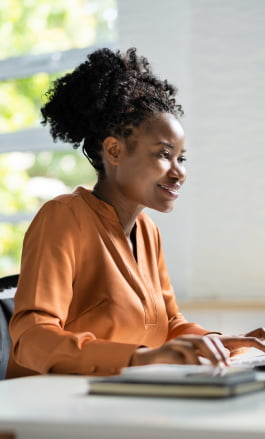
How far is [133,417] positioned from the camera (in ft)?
2.91

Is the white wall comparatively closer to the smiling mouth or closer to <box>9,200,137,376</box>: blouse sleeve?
the smiling mouth

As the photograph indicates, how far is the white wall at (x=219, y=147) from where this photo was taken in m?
2.96

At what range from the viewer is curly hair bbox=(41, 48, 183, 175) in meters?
1.89

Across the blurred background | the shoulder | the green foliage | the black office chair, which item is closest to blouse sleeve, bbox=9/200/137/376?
the shoulder

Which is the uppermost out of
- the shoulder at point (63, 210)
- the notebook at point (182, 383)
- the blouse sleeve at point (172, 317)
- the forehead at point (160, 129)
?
the forehead at point (160, 129)

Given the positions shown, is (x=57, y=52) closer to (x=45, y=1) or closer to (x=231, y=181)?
(x=45, y=1)

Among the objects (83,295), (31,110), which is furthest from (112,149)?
(31,110)

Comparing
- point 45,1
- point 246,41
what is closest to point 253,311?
point 246,41

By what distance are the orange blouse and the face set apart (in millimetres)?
83

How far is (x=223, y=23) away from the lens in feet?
9.82

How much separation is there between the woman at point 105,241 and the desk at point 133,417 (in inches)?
13.7

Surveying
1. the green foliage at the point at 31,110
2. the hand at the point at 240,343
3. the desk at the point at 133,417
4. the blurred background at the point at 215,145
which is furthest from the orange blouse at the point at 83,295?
the green foliage at the point at 31,110

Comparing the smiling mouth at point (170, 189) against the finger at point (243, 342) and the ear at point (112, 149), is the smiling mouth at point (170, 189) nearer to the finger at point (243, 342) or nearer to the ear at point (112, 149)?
the ear at point (112, 149)

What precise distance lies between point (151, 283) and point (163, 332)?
0.12m
